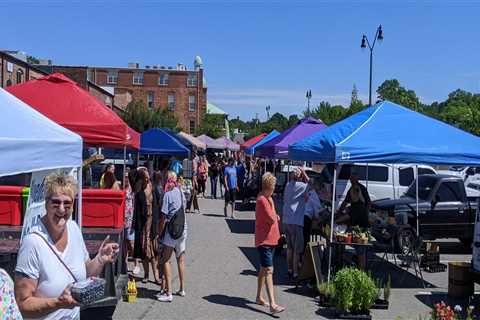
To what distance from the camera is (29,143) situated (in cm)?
443

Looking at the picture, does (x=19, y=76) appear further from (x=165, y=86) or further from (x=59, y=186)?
(x=165, y=86)

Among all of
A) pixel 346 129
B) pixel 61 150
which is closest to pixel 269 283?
pixel 346 129

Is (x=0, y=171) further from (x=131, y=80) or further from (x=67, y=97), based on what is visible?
(x=131, y=80)

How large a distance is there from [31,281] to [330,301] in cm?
582

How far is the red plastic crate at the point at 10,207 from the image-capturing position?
7828mm

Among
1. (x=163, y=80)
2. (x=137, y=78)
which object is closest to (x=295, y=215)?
(x=163, y=80)

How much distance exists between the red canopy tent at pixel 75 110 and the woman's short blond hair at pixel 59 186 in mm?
5114

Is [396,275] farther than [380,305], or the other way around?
[396,275]

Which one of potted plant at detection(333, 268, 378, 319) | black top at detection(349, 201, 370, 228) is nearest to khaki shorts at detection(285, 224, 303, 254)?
black top at detection(349, 201, 370, 228)

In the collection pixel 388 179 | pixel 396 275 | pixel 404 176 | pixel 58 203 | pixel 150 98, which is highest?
pixel 150 98

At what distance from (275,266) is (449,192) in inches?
216

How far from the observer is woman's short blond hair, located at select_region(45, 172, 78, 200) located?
11.9ft

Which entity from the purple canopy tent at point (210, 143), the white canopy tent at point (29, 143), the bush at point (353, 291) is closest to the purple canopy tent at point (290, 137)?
the bush at point (353, 291)

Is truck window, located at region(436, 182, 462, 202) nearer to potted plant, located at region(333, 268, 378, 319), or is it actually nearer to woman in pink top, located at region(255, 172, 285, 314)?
potted plant, located at region(333, 268, 378, 319)
